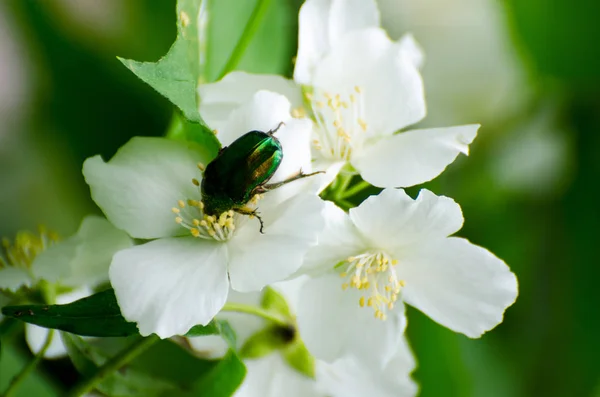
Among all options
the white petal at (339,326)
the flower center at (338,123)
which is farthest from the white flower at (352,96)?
the white petal at (339,326)

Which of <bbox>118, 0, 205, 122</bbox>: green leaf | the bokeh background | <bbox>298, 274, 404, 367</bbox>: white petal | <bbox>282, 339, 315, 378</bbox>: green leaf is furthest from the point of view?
the bokeh background

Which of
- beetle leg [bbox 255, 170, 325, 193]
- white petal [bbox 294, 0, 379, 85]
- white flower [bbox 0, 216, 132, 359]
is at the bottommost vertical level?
white flower [bbox 0, 216, 132, 359]

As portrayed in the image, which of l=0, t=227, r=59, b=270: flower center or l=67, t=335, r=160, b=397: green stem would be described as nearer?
l=67, t=335, r=160, b=397: green stem

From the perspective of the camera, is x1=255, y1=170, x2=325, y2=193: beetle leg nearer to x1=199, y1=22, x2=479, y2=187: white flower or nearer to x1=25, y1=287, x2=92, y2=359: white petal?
x1=199, y1=22, x2=479, y2=187: white flower

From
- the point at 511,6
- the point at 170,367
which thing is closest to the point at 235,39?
the point at 170,367

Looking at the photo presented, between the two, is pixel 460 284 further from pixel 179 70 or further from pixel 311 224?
pixel 179 70

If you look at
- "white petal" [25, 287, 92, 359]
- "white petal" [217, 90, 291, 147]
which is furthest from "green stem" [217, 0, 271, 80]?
"white petal" [25, 287, 92, 359]
